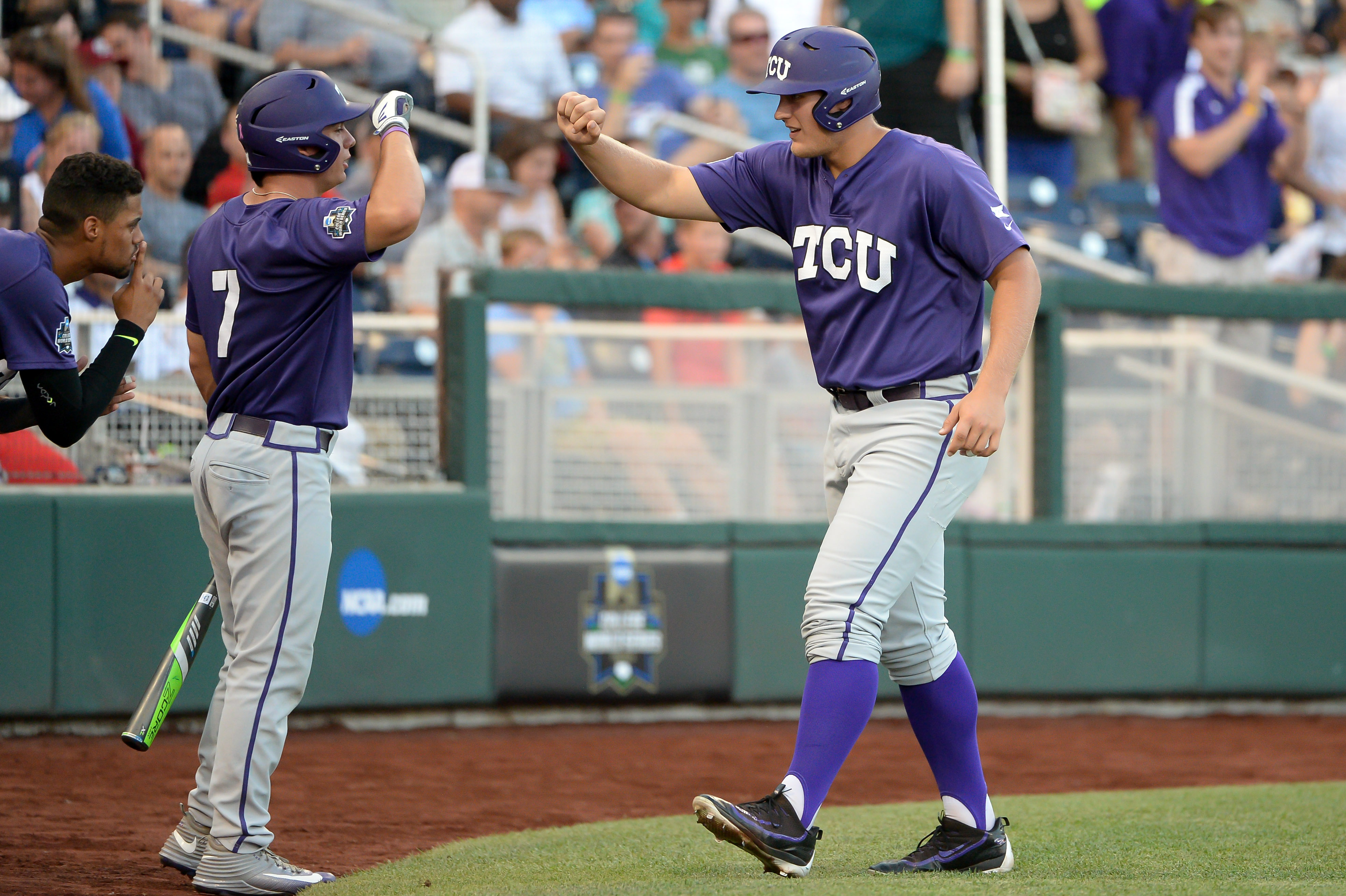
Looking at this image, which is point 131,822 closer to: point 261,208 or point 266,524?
point 266,524

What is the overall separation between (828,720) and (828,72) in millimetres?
1435

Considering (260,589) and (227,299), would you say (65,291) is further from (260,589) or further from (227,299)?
(260,589)

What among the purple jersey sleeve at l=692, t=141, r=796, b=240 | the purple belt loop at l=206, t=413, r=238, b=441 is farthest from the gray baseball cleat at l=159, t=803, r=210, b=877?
the purple jersey sleeve at l=692, t=141, r=796, b=240

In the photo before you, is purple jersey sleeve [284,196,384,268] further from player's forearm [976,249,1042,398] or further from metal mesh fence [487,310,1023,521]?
metal mesh fence [487,310,1023,521]

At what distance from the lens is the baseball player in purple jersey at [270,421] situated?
350 cm

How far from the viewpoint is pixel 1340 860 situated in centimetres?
372

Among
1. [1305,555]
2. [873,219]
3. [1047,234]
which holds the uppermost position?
[1047,234]

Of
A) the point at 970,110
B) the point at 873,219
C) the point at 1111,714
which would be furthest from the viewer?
the point at 970,110

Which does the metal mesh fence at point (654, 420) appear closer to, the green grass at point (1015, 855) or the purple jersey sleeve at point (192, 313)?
the green grass at point (1015, 855)

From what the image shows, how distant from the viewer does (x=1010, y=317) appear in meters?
3.38

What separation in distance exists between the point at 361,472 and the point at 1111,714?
12.9 ft

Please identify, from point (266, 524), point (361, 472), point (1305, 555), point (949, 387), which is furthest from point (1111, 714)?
point (266, 524)

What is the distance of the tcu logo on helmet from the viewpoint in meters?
3.48

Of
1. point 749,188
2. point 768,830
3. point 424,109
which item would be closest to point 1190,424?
point 424,109
